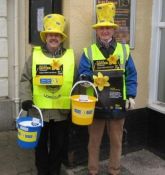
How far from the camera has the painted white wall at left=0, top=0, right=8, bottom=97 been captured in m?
5.81

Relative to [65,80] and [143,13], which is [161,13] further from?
[65,80]

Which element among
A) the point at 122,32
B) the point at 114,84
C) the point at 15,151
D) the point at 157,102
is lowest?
the point at 15,151

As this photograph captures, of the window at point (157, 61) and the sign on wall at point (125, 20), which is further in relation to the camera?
the window at point (157, 61)

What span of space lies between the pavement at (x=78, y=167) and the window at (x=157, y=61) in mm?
665

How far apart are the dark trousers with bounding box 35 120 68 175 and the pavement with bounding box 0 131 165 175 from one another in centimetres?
27

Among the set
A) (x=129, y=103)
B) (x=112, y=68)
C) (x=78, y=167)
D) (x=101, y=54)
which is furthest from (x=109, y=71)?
(x=78, y=167)

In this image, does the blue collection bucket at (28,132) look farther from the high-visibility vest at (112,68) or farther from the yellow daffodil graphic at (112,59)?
the yellow daffodil graphic at (112,59)

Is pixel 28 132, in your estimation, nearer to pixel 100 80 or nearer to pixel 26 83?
pixel 26 83

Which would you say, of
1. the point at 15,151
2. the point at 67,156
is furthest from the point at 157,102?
the point at 15,151

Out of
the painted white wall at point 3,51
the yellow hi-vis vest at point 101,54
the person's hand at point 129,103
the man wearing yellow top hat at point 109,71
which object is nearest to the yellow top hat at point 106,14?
the man wearing yellow top hat at point 109,71

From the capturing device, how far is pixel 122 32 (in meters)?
4.55

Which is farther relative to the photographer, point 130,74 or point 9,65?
point 9,65

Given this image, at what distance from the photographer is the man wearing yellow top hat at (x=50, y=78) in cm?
396

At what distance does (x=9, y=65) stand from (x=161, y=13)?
2.54 metres
